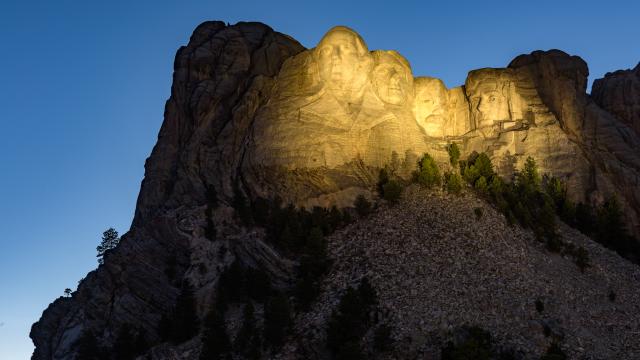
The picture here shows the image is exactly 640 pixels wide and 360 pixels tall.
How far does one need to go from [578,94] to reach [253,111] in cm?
2755

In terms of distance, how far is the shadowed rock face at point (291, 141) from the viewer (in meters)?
57.7

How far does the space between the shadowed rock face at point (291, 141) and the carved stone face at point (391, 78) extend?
0.36ft

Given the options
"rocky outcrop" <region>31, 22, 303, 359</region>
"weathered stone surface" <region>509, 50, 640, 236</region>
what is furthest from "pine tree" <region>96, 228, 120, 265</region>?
"weathered stone surface" <region>509, 50, 640, 236</region>

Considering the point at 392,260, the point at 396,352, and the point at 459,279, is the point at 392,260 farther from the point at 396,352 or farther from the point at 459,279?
the point at 396,352

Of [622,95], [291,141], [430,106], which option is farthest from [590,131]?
[291,141]

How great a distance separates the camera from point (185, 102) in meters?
70.3

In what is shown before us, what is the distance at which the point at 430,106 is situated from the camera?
72.3 m

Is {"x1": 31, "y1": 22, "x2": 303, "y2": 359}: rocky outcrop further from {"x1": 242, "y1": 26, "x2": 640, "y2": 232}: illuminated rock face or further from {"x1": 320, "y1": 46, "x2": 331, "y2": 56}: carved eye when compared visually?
{"x1": 320, "y1": 46, "x2": 331, "y2": 56}: carved eye

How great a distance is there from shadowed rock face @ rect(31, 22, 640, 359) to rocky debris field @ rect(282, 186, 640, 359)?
4.79 metres

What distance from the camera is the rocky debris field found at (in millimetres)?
46406

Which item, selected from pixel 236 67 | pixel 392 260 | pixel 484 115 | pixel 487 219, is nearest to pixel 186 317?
pixel 392 260

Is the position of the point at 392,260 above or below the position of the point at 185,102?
below

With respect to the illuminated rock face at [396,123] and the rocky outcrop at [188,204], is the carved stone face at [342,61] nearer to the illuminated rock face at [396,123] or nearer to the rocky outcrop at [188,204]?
the illuminated rock face at [396,123]

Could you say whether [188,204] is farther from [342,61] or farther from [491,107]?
[491,107]
